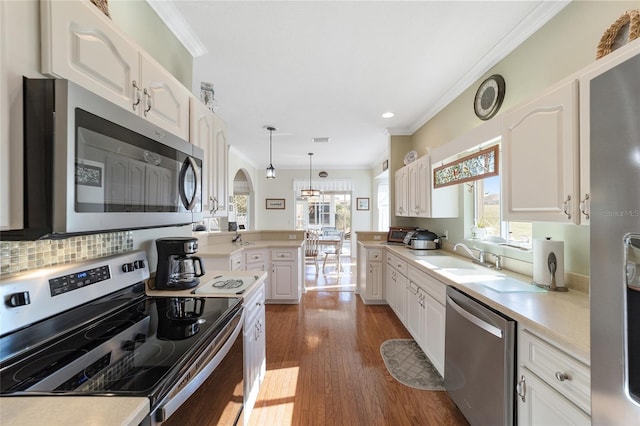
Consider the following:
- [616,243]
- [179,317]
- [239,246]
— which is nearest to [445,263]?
[616,243]

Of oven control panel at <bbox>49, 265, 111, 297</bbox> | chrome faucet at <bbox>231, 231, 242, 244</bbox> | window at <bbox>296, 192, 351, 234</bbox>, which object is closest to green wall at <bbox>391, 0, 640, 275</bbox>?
oven control panel at <bbox>49, 265, 111, 297</bbox>

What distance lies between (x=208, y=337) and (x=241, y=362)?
485 millimetres

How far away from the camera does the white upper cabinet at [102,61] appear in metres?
0.74

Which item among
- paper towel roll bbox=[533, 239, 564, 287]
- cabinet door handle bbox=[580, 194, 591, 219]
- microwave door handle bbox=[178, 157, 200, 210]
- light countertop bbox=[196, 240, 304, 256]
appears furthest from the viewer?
light countertop bbox=[196, 240, 304, 256]

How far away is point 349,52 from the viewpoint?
213 centimetres

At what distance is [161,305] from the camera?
4.24 ft

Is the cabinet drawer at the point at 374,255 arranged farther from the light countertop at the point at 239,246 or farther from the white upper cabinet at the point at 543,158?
the white upper cabinet at the point at 543,158

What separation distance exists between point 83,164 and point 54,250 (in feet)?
1.69

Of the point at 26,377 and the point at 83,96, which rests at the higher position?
the point at 83,96

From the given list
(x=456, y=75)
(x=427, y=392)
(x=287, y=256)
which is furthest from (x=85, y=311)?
(x=456, y=75)

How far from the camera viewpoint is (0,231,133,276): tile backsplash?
0.84 meters

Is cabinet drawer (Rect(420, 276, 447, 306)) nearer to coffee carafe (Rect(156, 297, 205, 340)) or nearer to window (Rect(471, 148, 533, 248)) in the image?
window (Rect(471, 148, 533, 248))

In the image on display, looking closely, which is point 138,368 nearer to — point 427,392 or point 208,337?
point 208,337

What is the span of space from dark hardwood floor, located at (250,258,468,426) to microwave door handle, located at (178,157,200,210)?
59.3 inches
